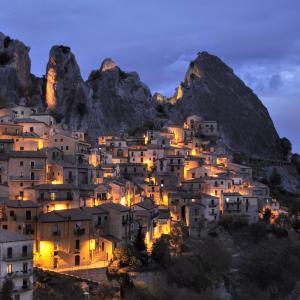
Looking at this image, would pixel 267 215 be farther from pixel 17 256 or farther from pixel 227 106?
pixel 227 106

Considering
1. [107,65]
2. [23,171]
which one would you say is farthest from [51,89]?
[23,171]

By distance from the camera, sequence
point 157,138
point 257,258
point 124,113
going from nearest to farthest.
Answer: point 257,258
point 157,138
point 124,113

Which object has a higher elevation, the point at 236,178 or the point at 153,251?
the point at 236,178

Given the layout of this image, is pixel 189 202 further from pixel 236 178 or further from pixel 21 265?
pixel 21 265

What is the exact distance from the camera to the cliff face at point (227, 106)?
125m

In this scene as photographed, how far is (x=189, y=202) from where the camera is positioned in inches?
2771

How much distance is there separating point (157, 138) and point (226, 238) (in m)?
29.1

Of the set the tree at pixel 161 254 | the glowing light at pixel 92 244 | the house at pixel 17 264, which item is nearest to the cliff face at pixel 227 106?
the tree at pixel 161 254

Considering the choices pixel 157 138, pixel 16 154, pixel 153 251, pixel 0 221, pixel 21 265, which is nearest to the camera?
pixel 21 265

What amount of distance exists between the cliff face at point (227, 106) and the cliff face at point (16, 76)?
1283 inches

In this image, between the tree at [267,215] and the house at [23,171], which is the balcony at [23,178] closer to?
the house at [23,171]

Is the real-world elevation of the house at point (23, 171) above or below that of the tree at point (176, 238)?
above

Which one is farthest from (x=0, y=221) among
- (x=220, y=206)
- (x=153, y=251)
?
(x=220, y=206)

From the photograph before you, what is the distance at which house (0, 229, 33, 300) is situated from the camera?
40.8 meters
